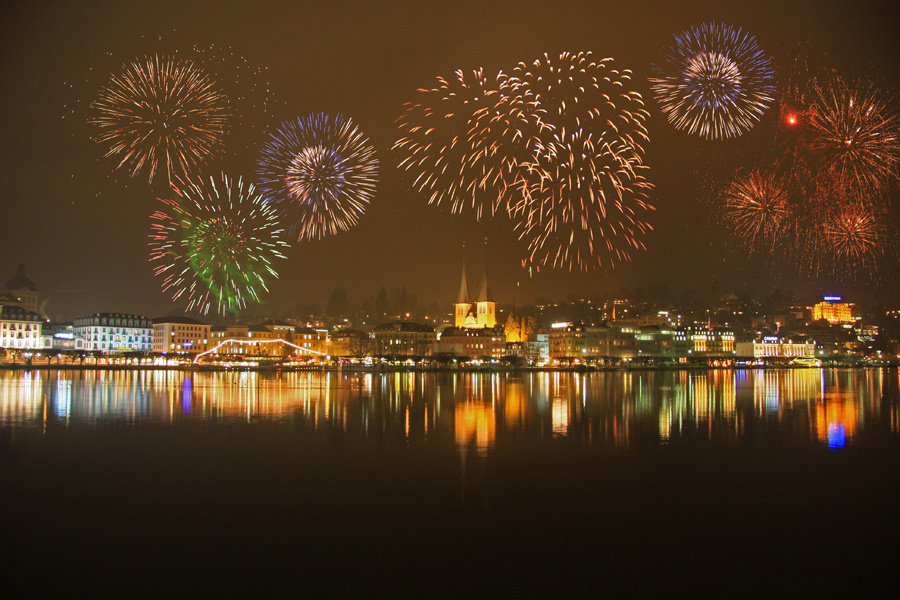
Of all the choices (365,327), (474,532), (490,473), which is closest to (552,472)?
(490,473)

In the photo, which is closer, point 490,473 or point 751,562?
point 751,562

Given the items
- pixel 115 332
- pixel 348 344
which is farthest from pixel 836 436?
pixel 115 332

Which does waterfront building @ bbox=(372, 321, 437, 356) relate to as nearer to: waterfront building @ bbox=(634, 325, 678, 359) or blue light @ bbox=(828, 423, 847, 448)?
waterfront building @ bbox=(634, 325, 678, 359)

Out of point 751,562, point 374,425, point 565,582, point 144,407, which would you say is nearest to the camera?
point 565,582

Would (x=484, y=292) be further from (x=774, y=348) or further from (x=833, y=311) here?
(x=833, y=311)

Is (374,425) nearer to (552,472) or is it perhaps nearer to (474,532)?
(552,472)

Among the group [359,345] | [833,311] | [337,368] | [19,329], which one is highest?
[833,311]
